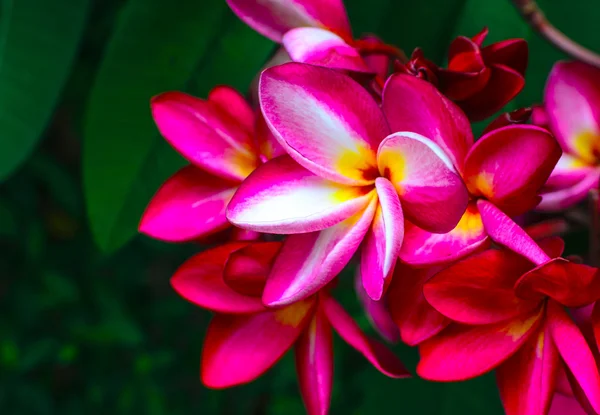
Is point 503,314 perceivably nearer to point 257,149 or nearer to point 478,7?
point 257,149

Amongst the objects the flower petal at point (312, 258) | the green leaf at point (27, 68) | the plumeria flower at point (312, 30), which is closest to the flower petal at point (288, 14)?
the plumeria flower at point (312, 30)

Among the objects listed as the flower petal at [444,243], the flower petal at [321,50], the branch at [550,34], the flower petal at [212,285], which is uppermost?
the branch at [550,34]

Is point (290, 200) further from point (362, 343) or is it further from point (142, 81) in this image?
point (142, 81)

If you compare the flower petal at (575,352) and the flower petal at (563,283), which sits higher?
the flower petal at (563,283)

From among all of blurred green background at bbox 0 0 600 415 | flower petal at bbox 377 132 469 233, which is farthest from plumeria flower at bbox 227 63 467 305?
blurred green background at bbox 0 0 600 415

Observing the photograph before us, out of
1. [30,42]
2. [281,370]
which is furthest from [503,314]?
[281,370]

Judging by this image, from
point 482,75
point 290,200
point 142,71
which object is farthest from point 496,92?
point 142,71

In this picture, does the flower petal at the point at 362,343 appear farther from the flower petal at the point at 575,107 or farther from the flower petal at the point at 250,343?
the flower petal at the point at 575,107
